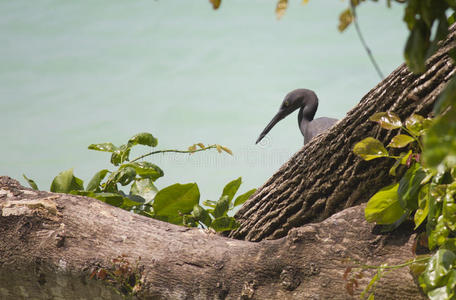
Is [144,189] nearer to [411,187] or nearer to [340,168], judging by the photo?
[340,168]

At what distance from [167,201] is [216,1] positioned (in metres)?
1.41

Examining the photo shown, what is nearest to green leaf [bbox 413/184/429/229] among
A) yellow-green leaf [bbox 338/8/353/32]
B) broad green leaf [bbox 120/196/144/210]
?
yellow-green leaf [bbox 338/8/353/32]

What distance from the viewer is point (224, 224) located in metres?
1.95

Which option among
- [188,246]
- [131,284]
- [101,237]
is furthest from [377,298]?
[101,237]

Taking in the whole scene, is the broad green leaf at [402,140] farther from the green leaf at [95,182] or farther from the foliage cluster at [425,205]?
the green leaf at [95,182]

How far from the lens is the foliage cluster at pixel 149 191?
195 cm

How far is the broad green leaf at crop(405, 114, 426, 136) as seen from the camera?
1.22 metres

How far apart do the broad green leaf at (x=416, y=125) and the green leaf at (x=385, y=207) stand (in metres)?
0.15

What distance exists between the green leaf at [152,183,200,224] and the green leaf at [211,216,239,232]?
0.12 m

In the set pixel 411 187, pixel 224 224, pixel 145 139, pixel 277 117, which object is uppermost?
pixel 277 117

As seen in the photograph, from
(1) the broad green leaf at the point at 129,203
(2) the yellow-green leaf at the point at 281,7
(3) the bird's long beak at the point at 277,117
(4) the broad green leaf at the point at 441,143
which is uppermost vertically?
(2) the yellow-green leaf at the point at 281,7

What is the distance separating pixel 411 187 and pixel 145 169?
1284 millimetres

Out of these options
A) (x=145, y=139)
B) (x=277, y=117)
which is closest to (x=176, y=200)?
(x=145, y=139)

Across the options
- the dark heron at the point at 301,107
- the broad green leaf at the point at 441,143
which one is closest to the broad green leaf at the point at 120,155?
the broad green leaf at the point at 441,143
